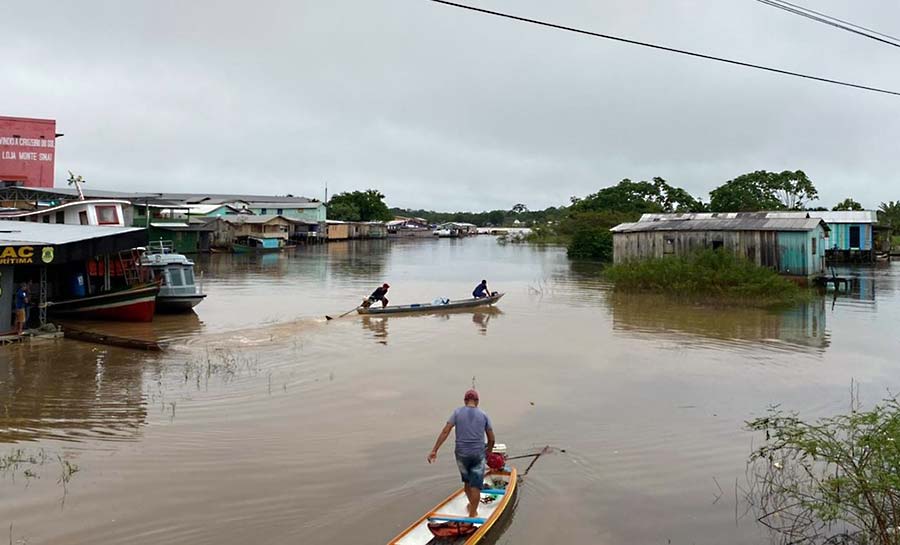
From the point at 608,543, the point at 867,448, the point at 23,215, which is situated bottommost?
the point at 608,543

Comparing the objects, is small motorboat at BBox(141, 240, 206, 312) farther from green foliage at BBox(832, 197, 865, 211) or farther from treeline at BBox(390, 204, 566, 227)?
treeline at BBox(390, 204, 566, 227)

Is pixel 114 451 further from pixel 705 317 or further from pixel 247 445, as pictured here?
pixel 705 317

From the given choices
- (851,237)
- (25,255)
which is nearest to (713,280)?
(25,255)

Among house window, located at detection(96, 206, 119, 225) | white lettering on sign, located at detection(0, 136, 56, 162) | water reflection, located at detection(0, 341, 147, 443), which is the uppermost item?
white lettering on sign, located at detection(0, 136, 56, 162)

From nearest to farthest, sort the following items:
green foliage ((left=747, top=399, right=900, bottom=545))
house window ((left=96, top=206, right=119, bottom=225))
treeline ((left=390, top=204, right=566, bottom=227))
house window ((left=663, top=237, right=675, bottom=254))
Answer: green foliage ((left=747, top=399, right=900, bottom=545)) → house window ((left=96, top=206, right=119, bottom=225)) → house window ((left=663, top=237, right=675, bottom=254)) → treeline ((left=390, top=204, right=566, bottom=227))

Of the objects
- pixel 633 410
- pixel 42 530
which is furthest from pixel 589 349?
pixel 42 530

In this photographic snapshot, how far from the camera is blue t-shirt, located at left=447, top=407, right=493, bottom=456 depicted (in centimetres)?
813

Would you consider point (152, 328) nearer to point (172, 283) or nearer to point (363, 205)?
point (172, 283)

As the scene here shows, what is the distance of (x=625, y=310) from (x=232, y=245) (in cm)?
4438

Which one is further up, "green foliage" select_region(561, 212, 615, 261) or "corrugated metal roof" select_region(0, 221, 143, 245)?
"green foliage" select_region(561, 212, 615, 261)

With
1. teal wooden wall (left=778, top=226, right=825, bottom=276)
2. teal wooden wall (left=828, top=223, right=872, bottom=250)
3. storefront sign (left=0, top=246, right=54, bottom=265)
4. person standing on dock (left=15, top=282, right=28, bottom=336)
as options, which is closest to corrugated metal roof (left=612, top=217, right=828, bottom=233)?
teal wooden wall (left=778, top=226, right=825, bottom=276)

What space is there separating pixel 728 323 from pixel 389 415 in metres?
15.1

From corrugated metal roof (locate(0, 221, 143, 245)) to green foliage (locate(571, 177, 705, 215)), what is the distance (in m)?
52.5

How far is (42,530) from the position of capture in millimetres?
7871
